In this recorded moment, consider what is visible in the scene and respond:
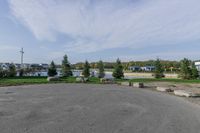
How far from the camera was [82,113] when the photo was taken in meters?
13.2

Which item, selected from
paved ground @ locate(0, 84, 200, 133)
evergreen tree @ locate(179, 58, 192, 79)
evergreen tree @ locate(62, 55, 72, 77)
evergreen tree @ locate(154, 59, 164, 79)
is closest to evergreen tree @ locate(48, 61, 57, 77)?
evergreen tree @ locate(62, 55, 72, 77)

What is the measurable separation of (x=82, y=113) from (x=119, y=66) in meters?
37.1

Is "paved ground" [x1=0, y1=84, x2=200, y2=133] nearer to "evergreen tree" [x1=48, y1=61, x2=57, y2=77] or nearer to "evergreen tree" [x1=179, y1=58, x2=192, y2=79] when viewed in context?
"evergreen tree" [x1=179, y1=58, x2=192, y2=79]

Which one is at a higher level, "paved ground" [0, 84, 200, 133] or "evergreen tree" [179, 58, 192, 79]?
"evergreen tree" [179, 58, 192, 79]

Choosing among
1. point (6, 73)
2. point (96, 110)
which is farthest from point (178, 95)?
point (6, 73)

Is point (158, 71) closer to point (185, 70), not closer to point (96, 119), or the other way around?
point (185, 70)

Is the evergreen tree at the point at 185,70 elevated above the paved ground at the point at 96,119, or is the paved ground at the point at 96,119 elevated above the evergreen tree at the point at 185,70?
the evergreen tree at the point at 185,70

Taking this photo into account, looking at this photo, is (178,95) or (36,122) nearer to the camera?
(36,122)

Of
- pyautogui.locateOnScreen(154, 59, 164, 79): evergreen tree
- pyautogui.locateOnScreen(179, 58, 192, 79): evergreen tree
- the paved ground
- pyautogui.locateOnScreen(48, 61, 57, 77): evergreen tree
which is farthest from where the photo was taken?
pyautogui.locateOnScreen(48, 61, 57, 77): evergreen tree

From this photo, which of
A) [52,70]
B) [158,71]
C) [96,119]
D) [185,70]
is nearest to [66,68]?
[52,70]

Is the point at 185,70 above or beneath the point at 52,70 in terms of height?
beneath

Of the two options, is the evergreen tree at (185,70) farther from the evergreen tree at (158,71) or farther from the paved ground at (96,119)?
the paved ground at (96,119)

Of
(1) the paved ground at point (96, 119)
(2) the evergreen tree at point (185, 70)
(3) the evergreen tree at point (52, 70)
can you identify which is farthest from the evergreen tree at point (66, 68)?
(1) the paved ground at point (96, 119)

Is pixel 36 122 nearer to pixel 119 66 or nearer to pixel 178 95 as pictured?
pixel 178 95
